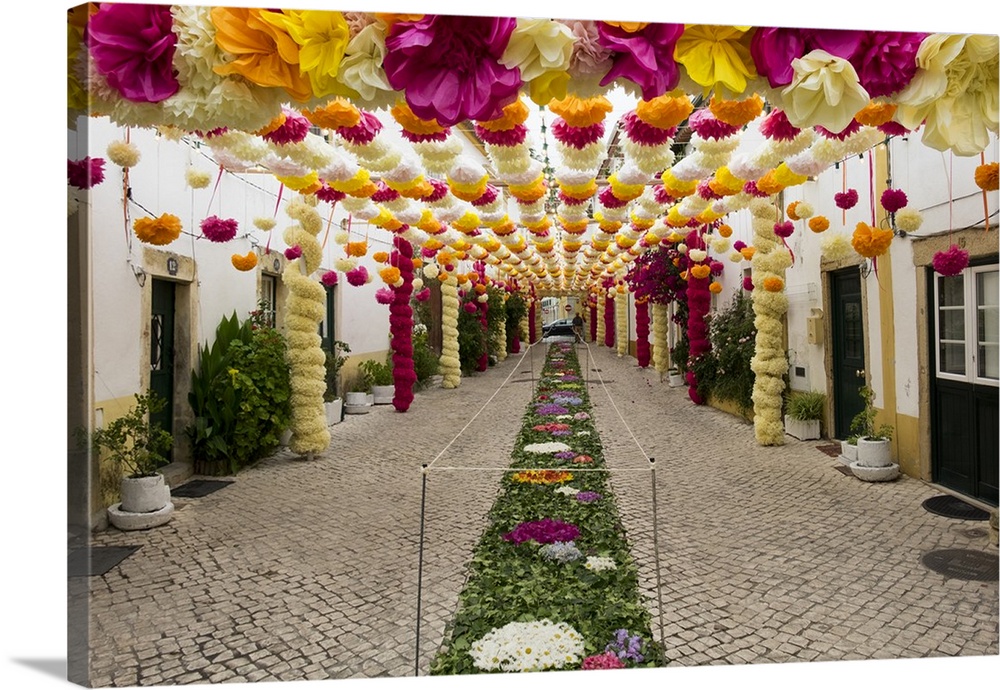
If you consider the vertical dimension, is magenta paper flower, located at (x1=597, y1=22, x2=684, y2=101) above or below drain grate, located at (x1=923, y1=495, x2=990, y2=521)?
above

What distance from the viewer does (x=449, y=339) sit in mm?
12758

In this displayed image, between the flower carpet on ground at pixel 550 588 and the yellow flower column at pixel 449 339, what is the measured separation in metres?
7.41

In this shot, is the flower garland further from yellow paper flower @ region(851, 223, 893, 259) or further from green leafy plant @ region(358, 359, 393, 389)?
yellow paper flower @ region(851, 223, 893, 259)

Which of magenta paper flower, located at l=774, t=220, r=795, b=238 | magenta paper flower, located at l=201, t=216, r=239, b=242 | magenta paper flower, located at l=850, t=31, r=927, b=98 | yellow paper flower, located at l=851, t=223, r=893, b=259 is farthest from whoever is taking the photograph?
magenta paper flower, located at l=774, t=220, r=795, b=238

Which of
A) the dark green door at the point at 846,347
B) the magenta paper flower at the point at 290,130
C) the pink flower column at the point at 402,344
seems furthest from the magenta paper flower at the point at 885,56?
the pink flower column at the point at 402,344

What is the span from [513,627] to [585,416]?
568 centimetres

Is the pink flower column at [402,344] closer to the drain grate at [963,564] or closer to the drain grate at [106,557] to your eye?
the drain grate at [106,557]

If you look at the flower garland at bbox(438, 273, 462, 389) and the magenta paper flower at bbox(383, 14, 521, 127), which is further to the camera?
the flower garland at bbox(438, 273, 462, 389)

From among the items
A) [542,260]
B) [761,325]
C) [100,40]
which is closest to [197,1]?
[100,40]

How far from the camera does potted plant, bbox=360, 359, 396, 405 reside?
34.0ft

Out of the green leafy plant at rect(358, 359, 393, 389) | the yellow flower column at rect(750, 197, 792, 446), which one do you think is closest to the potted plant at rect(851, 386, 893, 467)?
the yellow flower column at rect(750, 197, 792, 446)

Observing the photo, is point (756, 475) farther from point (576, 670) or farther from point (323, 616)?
point (323, 616)

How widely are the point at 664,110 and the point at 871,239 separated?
2078 mm

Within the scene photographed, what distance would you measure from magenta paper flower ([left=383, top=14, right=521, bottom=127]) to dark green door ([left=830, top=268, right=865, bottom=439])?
5.34 metres
